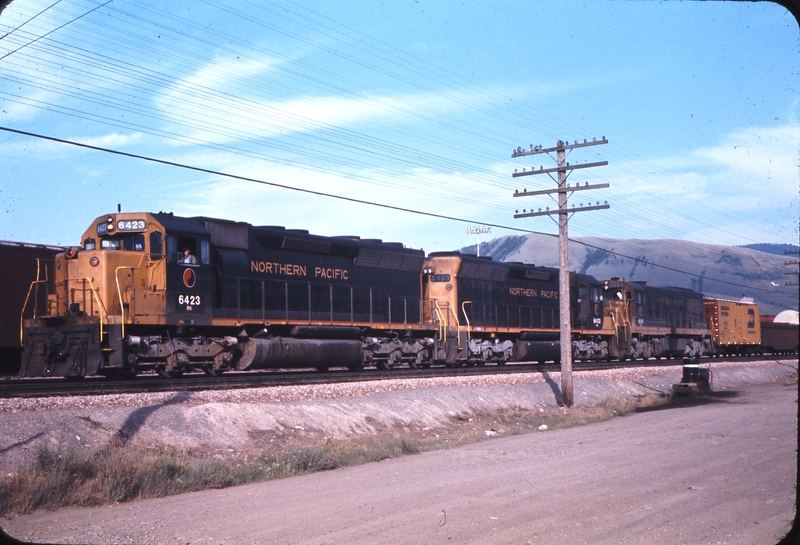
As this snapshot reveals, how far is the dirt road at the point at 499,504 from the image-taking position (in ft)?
26.2

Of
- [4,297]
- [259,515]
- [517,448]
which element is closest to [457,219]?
[517,448]

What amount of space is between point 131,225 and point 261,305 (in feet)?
13.9

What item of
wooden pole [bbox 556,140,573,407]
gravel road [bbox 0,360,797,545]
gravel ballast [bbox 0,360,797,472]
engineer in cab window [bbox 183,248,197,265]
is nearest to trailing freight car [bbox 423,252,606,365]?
gravel ballast [bbox 0,360,797,472]

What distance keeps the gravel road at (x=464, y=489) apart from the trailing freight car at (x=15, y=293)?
9980 millimetres

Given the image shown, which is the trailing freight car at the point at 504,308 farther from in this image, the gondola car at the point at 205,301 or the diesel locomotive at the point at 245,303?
the gondola car at the point at 205,301

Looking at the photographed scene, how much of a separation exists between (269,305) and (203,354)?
2555 mm

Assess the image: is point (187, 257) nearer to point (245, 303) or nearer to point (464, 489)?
point (245, 303)

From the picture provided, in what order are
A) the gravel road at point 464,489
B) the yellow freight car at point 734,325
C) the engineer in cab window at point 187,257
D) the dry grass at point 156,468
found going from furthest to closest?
the yellow freight car at point 734,325
the engineer in cab window at point 187,257
the dry grass at point 156,468
the gravel road at point 464,489

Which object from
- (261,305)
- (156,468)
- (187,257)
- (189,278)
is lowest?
(156,468)

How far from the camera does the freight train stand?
56.8ft

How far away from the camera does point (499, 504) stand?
9.43 meters

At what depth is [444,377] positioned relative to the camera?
2302 centimetres

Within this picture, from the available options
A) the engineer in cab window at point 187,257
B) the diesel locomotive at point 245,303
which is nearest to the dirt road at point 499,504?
the diesel locomotive at point 245,303

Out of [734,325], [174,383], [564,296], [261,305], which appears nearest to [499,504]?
[174,383]
